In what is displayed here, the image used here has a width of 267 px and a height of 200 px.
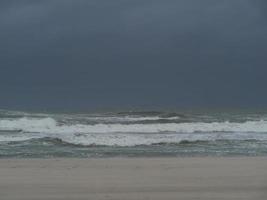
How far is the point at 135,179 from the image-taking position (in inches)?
394

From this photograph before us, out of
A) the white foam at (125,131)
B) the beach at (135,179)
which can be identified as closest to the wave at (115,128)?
the white foam at (125,131)

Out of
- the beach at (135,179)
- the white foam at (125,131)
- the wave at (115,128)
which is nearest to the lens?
the beach at (135,179)

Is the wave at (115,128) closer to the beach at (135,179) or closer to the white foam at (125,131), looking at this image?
the white foam at (125,131)

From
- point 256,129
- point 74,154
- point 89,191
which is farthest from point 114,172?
point 256,129

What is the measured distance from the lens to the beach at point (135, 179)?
27.3 feet

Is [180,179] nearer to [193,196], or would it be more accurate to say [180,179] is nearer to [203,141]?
[193,196]

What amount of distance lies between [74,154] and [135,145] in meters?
3.54

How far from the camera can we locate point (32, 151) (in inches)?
673

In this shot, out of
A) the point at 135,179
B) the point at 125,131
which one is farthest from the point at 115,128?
the point at 135,179

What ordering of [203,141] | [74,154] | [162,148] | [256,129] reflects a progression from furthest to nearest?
[256,129] < [203,141] < [162,148] < [74,154]

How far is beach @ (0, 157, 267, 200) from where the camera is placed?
27.3ft

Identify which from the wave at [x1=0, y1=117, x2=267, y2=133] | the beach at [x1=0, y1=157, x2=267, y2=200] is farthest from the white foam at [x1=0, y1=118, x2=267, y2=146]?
the beach at [x1=0, y1=157, x2=267, y2=200]

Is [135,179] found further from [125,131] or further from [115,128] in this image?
[115,128]

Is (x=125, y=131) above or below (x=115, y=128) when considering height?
below
